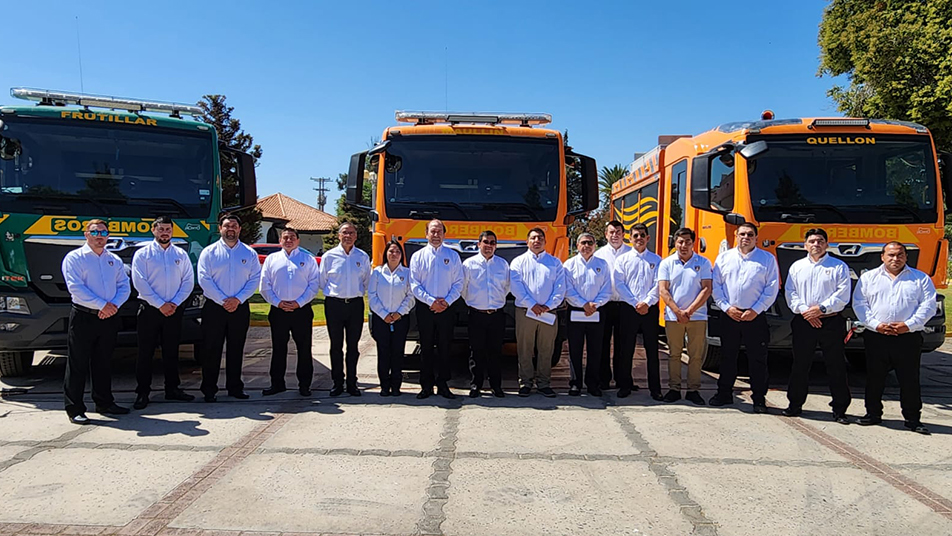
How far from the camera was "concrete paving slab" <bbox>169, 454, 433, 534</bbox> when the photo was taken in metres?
3.61

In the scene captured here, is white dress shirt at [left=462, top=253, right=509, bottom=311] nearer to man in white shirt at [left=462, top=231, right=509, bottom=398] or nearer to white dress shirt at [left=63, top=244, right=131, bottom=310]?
man in white shirt at [left=462, top=231, right=509, bottom=398]

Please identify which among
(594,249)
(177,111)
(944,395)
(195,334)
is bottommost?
(944,395)

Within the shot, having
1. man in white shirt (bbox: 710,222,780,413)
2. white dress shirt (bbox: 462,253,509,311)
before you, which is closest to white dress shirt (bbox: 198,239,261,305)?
white dress shirt (bbox: 462,253,509,311)

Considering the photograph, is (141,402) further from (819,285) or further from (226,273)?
(819,285)

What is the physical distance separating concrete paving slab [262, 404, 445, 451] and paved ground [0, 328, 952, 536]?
3cm

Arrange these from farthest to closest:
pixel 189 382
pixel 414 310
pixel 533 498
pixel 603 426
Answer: pixel 189 382 < pixel 414 310 < pixel 603 426 < pixel 533 498

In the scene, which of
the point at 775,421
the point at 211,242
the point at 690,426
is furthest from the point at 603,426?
the point at 211,242

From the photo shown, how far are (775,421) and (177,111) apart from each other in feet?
24.2

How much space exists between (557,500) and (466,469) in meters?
0.78

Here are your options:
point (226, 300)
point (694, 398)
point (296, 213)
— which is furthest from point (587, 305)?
point (296, 213)

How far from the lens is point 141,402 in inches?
241

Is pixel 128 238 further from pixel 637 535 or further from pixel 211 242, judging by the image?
pixel 637 535

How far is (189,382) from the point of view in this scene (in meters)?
7.56

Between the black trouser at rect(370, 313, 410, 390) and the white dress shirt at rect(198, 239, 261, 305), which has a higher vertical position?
the white dress shirt at rect(198, 239, 261, 305)
